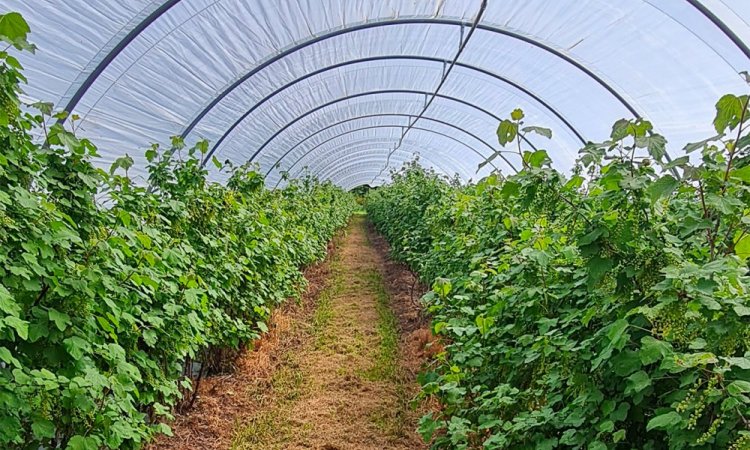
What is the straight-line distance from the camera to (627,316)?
1.59m

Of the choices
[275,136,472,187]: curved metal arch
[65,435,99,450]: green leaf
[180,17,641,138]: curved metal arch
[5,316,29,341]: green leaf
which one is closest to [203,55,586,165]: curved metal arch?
[180,17,641,138]: curved metal arch

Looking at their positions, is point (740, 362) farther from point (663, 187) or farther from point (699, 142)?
point (699, 142)

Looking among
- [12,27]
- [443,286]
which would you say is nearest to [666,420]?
[443,286]

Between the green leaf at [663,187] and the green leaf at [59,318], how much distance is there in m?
2.25

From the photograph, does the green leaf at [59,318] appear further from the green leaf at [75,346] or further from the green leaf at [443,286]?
the green leaf at [443,286]

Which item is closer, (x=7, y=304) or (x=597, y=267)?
(x=7, y=304)

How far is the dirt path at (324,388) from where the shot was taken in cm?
351

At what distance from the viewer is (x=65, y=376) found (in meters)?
1.94

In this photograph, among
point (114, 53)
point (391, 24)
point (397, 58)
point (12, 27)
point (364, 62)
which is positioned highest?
point (364, 62)

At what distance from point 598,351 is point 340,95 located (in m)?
9.28

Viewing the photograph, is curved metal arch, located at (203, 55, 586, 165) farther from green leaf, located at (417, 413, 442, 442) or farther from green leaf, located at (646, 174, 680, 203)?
green leaf, located at (646, 174, 680, 203)

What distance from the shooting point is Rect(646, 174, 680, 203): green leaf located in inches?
58.2

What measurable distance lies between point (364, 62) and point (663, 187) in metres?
8.12

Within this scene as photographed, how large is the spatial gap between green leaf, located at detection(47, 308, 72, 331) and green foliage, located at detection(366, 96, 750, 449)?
70.8 inches
